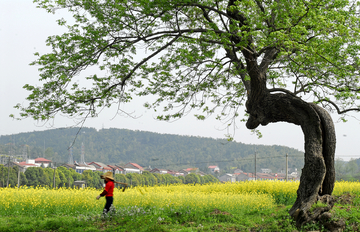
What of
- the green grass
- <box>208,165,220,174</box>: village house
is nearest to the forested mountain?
<box>208,165,220,174</box>: village house

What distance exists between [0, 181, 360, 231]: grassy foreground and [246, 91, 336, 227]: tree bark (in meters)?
0.42

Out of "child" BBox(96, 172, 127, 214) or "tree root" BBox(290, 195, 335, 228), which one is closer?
"tree root" BBox(290, 195, 335, 228)

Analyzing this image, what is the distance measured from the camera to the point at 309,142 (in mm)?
9383

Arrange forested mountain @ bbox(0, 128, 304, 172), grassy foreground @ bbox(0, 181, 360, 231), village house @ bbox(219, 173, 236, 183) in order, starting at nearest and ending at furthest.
Result: 1. grassy foreground @ bbox(0, 181, 360, 231)
2. village house @ bbox(219, 173, 236, 183)
3. forested mountain @ bbox(0, 128, 304, 172)

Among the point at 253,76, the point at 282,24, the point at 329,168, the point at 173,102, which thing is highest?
the point at 282,24

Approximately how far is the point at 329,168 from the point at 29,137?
205369 millimetres

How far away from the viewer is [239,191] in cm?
1577

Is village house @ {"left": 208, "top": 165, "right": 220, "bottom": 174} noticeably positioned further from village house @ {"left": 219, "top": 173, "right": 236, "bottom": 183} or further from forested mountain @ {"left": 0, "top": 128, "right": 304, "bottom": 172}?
village house @ {"left": 219, "top": 173, "right": 236, "bottom": 183}

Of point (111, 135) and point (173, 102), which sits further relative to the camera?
point (111, 135)

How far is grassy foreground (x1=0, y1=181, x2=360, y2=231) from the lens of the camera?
324 inches

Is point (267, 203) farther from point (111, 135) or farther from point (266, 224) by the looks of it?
point (111, 135)

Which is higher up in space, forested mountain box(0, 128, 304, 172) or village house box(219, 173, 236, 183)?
forested mountain box(0, 128, 304, 172)

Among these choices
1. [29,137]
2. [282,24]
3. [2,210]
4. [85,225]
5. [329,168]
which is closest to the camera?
[282,24]

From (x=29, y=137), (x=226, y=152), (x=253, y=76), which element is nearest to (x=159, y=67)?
(x=253, y=76)
